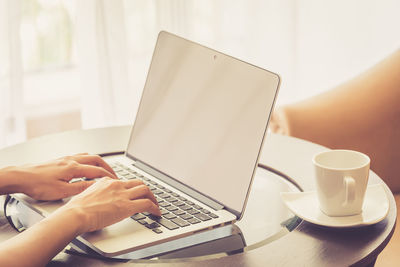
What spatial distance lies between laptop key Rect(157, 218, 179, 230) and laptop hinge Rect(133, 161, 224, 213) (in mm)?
96

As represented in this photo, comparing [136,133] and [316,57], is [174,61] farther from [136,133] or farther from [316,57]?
[316,57]

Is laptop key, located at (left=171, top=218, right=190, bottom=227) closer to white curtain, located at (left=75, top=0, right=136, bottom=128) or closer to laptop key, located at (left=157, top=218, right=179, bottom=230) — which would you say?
laptop key, located at (left=157, top=218, right=179, bottom=230)

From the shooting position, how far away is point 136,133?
131 centimetres

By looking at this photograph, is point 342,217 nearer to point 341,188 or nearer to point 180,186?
point 341,188

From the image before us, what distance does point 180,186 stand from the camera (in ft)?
3.82

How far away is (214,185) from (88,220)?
0.25 metres

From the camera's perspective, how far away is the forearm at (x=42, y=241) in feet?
2.87

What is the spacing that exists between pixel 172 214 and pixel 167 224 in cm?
4

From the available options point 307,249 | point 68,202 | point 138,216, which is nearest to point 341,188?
point 307,249

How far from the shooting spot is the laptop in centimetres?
100

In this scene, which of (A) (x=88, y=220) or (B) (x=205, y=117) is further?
(B) (x=205, y=117)

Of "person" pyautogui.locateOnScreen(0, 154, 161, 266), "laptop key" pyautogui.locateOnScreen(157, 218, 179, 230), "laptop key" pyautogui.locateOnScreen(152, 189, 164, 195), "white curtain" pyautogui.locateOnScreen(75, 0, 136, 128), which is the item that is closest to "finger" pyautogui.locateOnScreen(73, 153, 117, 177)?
"person" pyautogui.locateOnScreen(0, 154, 161, 266)

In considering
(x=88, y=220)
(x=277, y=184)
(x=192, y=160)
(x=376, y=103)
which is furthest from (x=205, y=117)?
→ (x=376, y=103)

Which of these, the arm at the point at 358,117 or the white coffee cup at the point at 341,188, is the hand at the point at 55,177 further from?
the arm at the point at 358,117
